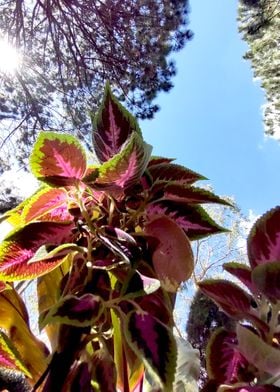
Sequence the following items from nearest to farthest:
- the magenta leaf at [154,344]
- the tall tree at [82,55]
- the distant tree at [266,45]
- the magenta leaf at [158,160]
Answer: the magenta leaf at [154,344]
the magenta leaf at [158,160]
the tall tree at [82,55]
the distant tree at [266,45]

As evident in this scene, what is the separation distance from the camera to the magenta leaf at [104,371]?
267mm

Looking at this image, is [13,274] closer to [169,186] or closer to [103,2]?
[169,186]

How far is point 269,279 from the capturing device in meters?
0.25

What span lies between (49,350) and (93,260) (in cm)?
8

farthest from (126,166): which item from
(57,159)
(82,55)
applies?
(82,55)

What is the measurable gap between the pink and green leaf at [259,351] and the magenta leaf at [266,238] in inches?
1.9

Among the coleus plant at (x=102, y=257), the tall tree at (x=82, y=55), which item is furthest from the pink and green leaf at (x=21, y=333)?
the tall tree at (x=82, y=55)

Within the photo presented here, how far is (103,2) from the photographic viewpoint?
449 centimetres

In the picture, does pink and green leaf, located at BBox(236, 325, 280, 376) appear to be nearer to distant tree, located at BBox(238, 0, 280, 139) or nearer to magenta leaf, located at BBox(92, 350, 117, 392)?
magenta leaf, located at BBox(92, 350, 117, 392)

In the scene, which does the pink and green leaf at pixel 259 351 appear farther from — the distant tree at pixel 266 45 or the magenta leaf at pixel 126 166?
the distant tree at pixel 266 45

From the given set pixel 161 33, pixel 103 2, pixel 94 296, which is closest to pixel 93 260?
pixel 94 296

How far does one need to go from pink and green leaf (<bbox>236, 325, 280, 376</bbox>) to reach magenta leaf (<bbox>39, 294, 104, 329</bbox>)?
0.07m

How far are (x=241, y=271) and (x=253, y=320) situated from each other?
0.05 metres

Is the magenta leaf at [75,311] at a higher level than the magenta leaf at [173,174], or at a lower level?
lower
